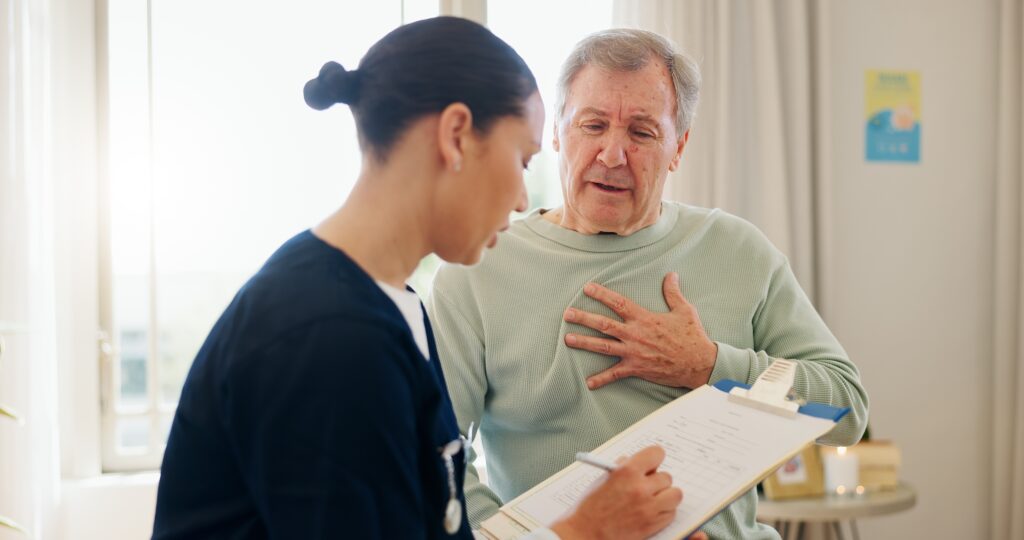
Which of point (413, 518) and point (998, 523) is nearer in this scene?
point (413, 518)

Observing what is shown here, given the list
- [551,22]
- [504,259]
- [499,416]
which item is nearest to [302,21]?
[551,22]

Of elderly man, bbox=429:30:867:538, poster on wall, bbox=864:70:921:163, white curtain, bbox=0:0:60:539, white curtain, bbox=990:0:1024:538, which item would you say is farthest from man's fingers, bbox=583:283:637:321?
white curtain, bbox=990:0:1024:538

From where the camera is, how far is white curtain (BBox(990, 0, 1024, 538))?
2750 millimetres

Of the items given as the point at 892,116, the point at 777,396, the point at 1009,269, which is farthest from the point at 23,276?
the point at 1009,269

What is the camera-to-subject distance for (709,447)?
3.63 ft

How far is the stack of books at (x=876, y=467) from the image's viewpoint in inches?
91.6

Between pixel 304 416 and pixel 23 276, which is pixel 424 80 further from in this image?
pixel 23 276

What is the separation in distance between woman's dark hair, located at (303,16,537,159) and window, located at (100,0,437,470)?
5.97ft

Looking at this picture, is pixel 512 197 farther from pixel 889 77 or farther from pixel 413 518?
pixel 889 77

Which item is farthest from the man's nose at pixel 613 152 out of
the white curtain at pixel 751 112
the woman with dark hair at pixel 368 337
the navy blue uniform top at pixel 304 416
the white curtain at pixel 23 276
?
the white curtain at pixel 23 276

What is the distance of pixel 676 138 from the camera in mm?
1487

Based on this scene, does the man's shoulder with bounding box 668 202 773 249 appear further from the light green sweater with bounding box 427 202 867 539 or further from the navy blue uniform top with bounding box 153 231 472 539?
the navy blue uniform top with bounding box 153 231 472 539

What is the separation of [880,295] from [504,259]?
6.06 feet

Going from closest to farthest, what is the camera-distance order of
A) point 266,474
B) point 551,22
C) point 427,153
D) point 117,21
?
point 266,474 → point 427,153 → point 117,21 → point 551,22
